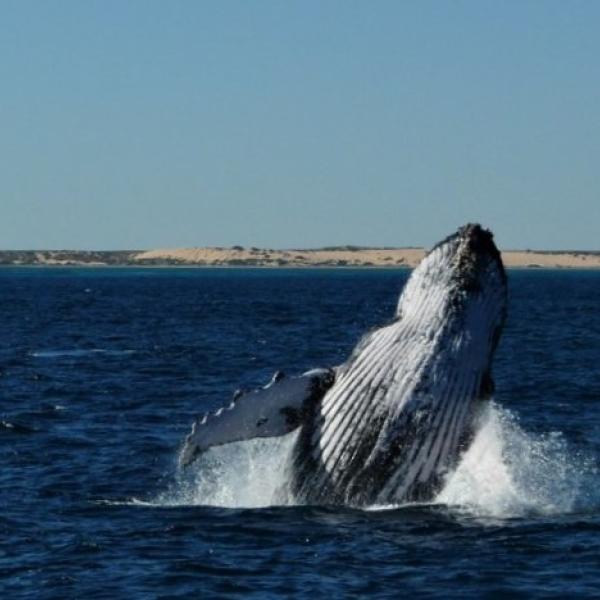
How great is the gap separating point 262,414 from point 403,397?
4.79 feet

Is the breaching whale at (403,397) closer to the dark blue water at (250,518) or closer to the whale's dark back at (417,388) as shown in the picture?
the whale's dark back at (417,388)

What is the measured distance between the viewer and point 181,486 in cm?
2195

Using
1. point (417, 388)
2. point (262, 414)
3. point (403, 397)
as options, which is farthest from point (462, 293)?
point (262, 414)

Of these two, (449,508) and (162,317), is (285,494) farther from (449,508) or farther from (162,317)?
(162,317)

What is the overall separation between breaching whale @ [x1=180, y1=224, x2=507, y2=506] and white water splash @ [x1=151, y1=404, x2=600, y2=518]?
321mm

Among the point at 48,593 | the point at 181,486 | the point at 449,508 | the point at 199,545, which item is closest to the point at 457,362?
the point at 449,508

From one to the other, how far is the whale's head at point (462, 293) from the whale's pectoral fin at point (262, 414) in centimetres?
120

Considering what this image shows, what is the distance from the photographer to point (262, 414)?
659 inches

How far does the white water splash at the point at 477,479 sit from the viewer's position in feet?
57.6

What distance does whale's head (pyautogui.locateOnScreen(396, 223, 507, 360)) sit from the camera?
16859 millimetres

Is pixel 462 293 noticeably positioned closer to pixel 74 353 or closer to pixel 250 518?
pixel 250 518

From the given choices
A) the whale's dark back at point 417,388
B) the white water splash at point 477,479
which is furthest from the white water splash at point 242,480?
the whale's dark back at point 417,388

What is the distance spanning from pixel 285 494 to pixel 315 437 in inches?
51.0

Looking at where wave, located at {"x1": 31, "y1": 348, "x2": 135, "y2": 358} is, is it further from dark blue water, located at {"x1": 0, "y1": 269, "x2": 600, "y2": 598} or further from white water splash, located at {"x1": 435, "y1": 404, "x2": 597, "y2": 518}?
white water splash, located at {"x1": 435, "y1": 404, "x2": 597, "y2": 518}
